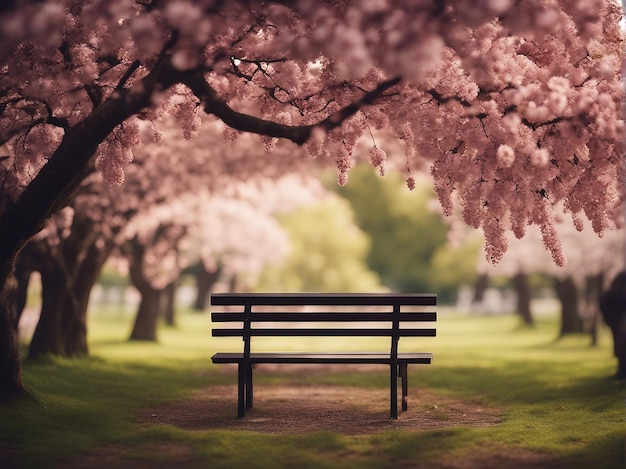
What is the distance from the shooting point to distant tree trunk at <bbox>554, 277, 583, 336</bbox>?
3338cm

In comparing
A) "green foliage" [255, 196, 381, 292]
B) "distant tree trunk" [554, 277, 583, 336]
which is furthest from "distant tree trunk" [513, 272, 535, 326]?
"distant tree trunk" [554, 277, 583, 336]

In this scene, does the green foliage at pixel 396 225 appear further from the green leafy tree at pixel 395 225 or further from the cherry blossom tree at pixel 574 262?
the cherry blossom tree at pixel 574 262

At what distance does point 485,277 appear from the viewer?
65.9 meters

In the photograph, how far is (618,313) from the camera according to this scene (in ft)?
50.9

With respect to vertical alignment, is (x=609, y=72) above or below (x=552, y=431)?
above

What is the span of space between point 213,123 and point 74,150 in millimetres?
9567

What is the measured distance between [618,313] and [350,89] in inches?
307

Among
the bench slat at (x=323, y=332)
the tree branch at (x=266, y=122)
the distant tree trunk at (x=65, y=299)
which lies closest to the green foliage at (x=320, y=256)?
the distant tree trunk at (x=65, y=299)

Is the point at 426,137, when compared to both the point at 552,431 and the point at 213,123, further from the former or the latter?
the point at 213,123

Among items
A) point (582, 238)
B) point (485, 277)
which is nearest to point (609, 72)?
point (582, 238)

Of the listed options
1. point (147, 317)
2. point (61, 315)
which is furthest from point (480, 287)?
point (61, 315)

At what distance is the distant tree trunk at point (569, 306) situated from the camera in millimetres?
33375

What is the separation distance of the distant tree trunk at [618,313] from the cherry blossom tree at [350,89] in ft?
15.9

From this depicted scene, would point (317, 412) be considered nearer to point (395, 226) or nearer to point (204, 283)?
point (204, 283)
